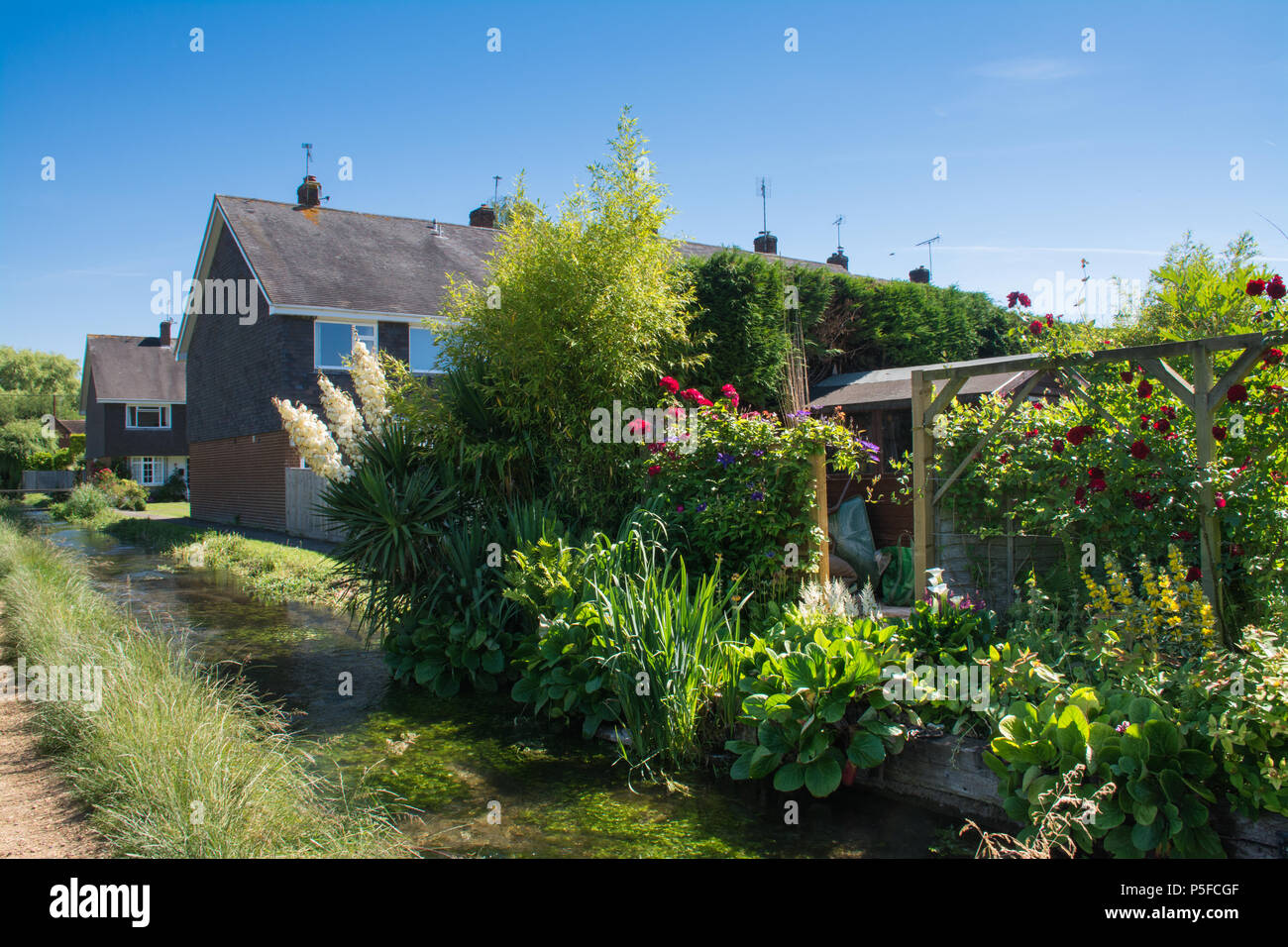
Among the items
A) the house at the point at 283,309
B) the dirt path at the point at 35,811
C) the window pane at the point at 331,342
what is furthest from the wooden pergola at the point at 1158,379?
the window pane at the point at 331,342

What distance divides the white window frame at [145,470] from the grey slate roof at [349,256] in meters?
25.0

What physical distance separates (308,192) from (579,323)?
19206 millimetres

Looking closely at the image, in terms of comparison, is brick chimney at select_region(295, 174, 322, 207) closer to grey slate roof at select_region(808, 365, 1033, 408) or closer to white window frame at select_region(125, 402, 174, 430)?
grey slate roof at select_region(808, 365, 1033, 408)

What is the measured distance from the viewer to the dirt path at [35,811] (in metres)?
3.92

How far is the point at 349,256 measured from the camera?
22031 millimetres

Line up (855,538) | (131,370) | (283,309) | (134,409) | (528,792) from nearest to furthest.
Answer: (528,792) < (855,538) < (283,309) < (134,409) < (131,370)

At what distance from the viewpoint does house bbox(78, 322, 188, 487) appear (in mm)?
40750

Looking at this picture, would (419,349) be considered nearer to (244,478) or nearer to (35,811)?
(244,478)

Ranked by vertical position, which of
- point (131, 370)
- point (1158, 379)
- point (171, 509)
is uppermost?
point (131, 370)

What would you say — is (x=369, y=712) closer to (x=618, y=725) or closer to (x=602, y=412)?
(x=618, y=725)

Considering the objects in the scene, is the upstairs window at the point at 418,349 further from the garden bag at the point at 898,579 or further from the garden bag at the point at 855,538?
the garden bag at the point at 898,579

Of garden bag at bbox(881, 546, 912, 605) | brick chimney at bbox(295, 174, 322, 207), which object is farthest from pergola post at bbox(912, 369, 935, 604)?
brick chimney at bbox(295, 174, 322, 207)

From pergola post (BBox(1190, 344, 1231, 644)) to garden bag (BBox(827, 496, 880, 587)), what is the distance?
13.4 ft

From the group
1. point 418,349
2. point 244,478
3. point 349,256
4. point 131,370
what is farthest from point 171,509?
point 418,349
